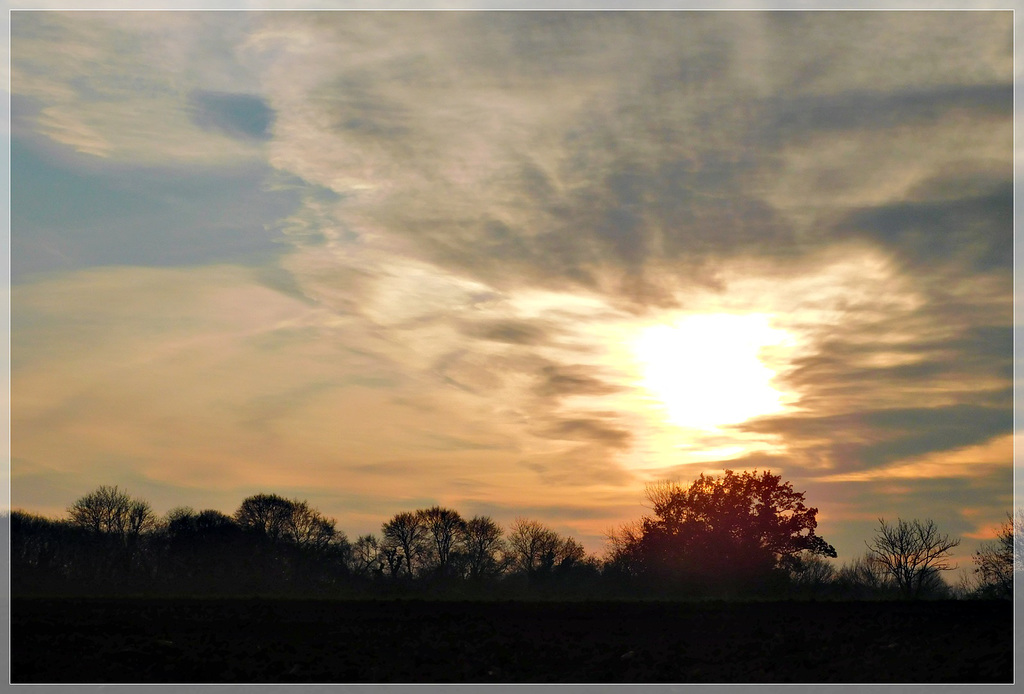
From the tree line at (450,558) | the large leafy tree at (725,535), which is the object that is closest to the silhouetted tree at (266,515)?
the tree line at (450,558)

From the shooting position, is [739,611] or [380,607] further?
[380,607]

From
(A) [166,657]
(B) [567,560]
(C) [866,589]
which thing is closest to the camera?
(A) [166,657]

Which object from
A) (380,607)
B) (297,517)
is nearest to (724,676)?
(380,607)

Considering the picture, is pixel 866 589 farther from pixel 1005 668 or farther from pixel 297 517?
pixel 297 517

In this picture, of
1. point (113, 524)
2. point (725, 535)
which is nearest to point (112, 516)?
point (113, 524)

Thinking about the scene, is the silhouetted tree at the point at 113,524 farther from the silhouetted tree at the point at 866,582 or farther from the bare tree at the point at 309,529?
the silhouetted tree at the point at 866,582

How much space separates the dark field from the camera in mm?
27875

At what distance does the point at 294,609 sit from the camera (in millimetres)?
39938

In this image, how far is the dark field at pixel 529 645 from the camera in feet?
91.5

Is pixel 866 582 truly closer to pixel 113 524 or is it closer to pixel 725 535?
pixel 725 535

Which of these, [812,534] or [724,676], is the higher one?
[812,534]

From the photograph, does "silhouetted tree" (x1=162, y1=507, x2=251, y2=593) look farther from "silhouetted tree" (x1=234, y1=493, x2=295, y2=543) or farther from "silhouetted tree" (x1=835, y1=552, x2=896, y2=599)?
"silhouetted tree" (x1=835, y1=552, x2=896, y2=599)

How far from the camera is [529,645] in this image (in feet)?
104

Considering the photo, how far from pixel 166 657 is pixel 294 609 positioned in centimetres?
→ 1056
